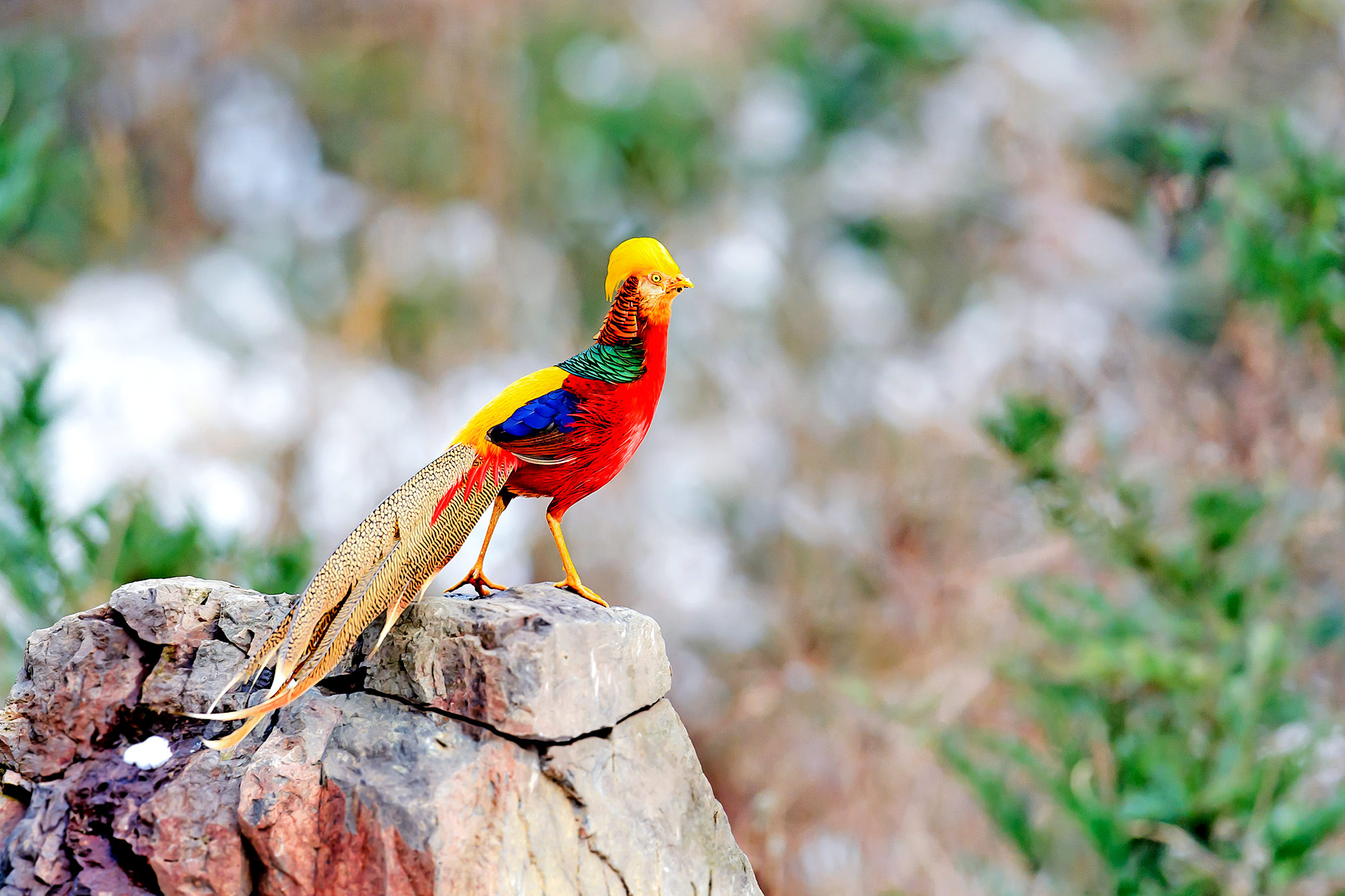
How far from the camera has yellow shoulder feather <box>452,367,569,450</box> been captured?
1.55m

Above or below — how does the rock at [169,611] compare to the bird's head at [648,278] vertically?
below

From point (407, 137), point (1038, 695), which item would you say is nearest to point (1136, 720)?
point (1038, 695)

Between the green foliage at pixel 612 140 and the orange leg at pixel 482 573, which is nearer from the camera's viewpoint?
the orange leg at pixel 482 573

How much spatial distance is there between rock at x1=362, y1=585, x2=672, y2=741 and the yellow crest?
1.56 feet

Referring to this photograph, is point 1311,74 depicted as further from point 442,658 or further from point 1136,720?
point 442,658

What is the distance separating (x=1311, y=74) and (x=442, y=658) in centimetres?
488

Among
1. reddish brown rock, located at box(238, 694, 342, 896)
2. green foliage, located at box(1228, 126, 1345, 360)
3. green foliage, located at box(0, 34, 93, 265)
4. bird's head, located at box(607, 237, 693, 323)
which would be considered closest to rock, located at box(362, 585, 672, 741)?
reddish brown rock, located at box(238, 694, 342, 896)

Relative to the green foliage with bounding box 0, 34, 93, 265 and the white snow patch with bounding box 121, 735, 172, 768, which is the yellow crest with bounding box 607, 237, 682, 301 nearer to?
the white snow patch with bounding box 121, 735, 172, 768

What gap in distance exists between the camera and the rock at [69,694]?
60.1 inches

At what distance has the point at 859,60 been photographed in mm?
5812

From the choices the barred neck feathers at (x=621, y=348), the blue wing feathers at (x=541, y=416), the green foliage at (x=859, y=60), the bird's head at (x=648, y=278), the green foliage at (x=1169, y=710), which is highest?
the green foliage at (x=859, y=60)

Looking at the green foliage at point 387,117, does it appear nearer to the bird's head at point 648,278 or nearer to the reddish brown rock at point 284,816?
the bird's head at point 648,278

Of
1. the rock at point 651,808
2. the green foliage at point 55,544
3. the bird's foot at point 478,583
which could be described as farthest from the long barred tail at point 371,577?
the green foliage at point 55,544

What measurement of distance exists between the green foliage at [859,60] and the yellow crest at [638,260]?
14.7 ft
